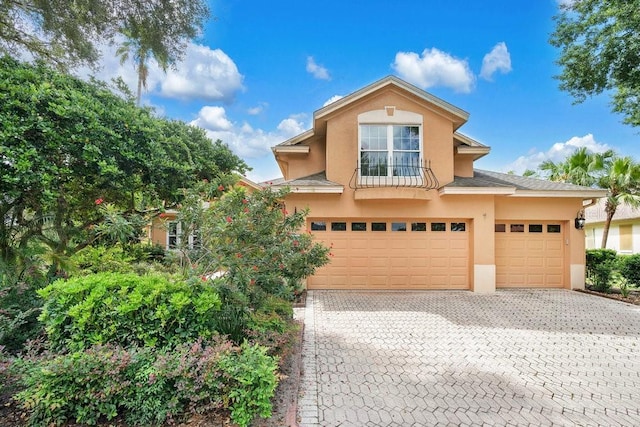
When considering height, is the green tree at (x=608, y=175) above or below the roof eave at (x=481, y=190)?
above

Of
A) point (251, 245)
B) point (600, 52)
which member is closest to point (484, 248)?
point (600, 52)

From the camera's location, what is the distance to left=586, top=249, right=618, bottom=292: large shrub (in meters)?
11.5

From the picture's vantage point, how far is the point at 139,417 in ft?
10.9

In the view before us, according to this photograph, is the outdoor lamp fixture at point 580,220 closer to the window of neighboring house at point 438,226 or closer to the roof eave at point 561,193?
the roof eave at point 561,193

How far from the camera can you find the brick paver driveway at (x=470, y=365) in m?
3.81

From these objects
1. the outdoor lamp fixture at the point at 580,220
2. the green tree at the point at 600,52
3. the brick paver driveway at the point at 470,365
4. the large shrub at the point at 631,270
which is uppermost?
the green tree at the point at 600,52

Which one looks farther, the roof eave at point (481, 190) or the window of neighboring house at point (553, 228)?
the window of neighboring house at point (553, 228)

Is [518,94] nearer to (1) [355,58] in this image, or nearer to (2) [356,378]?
(1) [355,58]

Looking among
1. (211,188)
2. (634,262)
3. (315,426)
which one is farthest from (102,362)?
(634,262)

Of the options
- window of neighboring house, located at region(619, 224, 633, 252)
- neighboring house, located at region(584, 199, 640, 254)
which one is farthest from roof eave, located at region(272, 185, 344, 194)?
window of neighboring house, located at region(619, 224, 633, 252)

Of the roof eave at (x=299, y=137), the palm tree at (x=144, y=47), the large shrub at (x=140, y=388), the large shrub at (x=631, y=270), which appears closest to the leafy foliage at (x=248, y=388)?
the large shrub at (x=140, y=388)

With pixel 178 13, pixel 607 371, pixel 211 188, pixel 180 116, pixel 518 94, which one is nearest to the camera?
pixel 607 371

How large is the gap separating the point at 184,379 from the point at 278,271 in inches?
87.5

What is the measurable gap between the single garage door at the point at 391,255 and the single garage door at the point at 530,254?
160 centimetres
